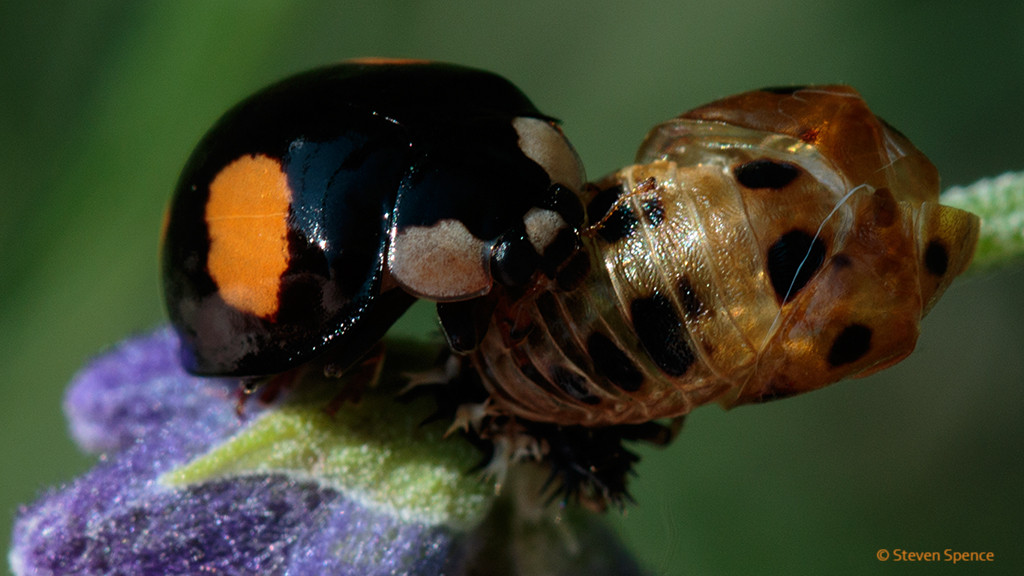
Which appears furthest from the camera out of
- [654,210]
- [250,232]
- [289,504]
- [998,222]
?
[289,504]

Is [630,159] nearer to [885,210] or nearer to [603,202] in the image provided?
[603,202]

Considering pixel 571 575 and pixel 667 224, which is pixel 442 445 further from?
pixel 667 224

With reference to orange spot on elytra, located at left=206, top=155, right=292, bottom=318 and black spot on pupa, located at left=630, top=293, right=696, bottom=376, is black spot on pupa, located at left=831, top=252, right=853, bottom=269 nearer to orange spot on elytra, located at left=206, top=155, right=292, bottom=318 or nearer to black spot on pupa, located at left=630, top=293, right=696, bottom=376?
black spot on pupa, located at left=630, top=293, right=696, bottom=376

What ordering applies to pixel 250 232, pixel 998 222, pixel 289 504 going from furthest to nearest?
pixel 289 504 < pixel 998 222 < pixel 250 232

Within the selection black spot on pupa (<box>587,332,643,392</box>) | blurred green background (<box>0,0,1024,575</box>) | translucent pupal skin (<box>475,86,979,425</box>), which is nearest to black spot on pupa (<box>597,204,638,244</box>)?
translucent pupal skin (<box>475,86,979,425</box>)

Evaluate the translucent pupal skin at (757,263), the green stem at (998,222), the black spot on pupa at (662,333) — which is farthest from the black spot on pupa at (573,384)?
the green stem at (998,222)

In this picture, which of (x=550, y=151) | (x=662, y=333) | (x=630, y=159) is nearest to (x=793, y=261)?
(x=662, y=333)

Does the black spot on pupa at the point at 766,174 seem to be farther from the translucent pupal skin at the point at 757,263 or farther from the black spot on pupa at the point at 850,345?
the black spot on pupa at the point at 850,345

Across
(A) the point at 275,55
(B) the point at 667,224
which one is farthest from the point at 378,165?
(A) the point at 275,55
